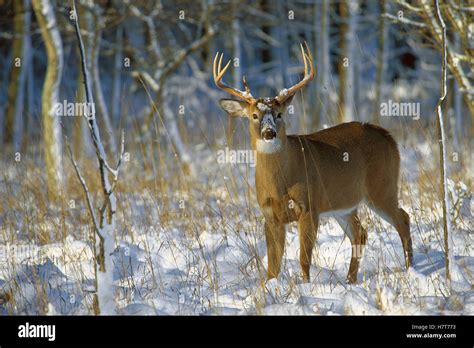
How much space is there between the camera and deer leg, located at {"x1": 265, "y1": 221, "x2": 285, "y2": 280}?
17.1 feet

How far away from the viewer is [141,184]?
8242 millimetres

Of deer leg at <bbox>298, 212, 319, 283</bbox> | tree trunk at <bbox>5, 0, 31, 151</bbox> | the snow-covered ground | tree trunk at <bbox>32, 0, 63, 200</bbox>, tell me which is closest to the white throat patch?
deer leg at <bbox>298, 212, 319, 283</bbox>

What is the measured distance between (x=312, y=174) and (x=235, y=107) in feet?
2.63

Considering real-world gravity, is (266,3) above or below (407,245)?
above

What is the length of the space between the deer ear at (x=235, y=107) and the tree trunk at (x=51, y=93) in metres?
3.05

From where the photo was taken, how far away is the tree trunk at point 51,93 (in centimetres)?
817

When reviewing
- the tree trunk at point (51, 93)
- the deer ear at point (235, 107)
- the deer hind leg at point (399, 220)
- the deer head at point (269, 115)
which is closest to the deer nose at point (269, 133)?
the deer head at point (269, 115)

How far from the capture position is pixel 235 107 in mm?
5633

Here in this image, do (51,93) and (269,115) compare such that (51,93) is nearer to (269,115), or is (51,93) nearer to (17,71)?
(269,115)

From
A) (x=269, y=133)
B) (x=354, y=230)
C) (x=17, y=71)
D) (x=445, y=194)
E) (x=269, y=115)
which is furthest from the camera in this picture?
(x=17, y=71)

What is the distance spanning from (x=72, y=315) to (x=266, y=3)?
18.3 meters

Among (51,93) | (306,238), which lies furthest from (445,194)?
(51,93)
